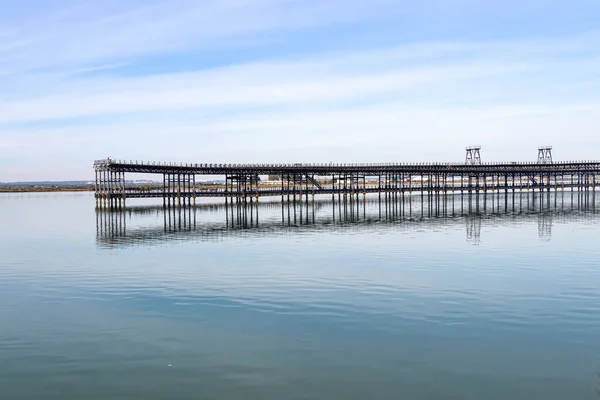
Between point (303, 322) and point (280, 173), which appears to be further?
point (280, 173)

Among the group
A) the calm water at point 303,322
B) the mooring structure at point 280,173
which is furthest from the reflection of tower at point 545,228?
the mooring structure at point 280,173

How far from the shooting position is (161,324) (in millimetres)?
16859

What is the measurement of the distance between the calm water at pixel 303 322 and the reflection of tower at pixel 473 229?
154 inches

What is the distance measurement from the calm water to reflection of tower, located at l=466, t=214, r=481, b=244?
3.91 metres

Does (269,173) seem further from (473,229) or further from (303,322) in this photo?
(303,322)

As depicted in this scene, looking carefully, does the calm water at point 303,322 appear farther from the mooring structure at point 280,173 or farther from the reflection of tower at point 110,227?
the mooring structure at point 280,173

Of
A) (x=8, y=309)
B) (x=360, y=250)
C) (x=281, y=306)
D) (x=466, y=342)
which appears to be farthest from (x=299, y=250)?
(x=466, y=342)

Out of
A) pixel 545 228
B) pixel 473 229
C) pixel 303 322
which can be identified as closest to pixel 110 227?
pixel 473 229

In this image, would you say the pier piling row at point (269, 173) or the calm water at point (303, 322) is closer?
the calm water at point (303, 322)

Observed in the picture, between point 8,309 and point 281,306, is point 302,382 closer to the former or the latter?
point 281,306

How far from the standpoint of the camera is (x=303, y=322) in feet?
55.4

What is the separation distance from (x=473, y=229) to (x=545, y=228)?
17.3 ft

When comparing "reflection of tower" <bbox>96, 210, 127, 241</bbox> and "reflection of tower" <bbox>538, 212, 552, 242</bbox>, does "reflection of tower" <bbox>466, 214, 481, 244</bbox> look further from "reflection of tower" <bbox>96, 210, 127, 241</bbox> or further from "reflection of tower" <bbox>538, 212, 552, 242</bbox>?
"reflection of tower" <bbox>96, 210, 127, 241</bbox>

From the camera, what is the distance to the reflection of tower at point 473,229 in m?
38.3
